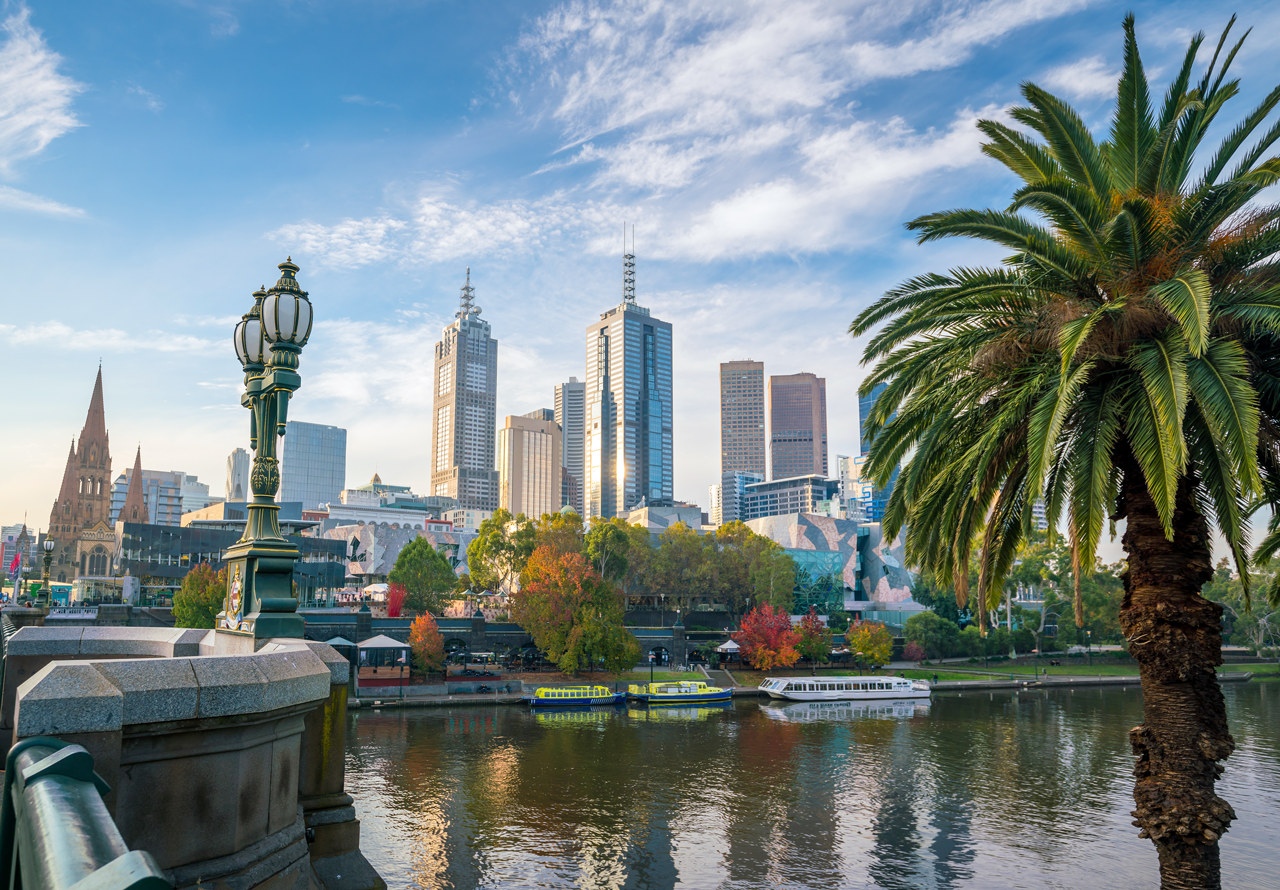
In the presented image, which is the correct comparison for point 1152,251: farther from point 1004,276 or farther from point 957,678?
point 957,678

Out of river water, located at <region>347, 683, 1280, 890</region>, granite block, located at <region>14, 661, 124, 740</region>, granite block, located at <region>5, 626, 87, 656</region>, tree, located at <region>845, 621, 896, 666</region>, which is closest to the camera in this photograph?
granite block, located at <region>14, 661, 124, 740</region>

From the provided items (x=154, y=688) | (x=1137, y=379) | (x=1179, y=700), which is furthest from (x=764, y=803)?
(x=154, y=688)

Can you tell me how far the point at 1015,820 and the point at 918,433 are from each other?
87.7 ft

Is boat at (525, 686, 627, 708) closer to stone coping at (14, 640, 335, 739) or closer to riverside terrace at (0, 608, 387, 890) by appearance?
riverside terrace at (0, 608, 387, 890)

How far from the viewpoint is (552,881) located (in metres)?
27.4

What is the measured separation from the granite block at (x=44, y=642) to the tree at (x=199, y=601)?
204 feet

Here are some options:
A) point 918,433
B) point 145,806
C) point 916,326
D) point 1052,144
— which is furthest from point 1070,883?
point 145,806

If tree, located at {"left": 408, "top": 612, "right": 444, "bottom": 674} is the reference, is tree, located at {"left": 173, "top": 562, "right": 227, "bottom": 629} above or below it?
above

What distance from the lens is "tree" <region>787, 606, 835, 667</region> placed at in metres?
94.3

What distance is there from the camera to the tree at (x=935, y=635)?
356 feet

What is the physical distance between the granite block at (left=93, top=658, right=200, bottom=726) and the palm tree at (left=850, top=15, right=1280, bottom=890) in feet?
40.3

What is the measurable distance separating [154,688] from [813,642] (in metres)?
93.8

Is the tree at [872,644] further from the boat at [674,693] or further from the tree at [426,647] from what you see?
the tree at [426,647]

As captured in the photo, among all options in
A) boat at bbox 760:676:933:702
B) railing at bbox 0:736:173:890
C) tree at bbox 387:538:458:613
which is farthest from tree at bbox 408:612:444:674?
railing at bbox 0:736:173:890
